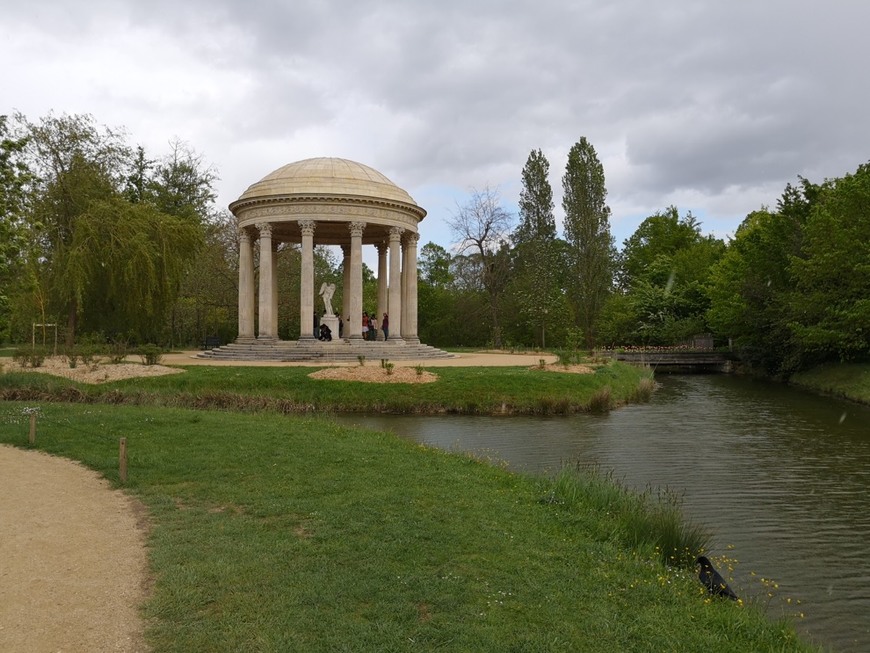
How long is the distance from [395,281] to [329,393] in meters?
14.8

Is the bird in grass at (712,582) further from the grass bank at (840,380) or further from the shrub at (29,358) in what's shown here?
the shrub at (29,358)

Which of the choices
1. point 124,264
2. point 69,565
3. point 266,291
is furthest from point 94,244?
point 69,565

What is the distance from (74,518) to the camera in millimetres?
8078

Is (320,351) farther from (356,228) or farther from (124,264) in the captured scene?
(124,264)

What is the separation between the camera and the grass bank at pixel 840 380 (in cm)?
2726

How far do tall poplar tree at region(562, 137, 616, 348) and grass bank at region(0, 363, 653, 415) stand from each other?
26.3 meters

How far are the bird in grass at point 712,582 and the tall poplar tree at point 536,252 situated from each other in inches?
1524

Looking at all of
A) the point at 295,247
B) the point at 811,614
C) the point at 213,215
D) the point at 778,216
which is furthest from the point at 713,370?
the point at 811,614

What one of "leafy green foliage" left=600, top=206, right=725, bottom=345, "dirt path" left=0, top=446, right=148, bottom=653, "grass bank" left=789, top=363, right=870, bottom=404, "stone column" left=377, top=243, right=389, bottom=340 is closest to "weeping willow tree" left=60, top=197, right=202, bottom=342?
"stone column" left=377, top=243, right=389, bottom=340

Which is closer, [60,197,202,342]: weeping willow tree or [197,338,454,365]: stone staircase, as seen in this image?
[60,197,202,342]: weeping willow tree

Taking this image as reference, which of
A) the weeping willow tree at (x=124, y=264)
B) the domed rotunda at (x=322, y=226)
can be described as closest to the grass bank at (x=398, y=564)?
the weeping willow tree at (x=124, y=264)

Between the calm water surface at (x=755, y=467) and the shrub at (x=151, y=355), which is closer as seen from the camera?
the calm water surface at (x=755, y=467)

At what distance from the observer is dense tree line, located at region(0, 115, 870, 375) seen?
28.5 metres

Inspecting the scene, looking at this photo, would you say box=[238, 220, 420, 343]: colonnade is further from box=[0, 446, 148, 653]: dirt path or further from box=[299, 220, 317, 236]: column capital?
box=[0, 446, 148, 653]: dirt path
